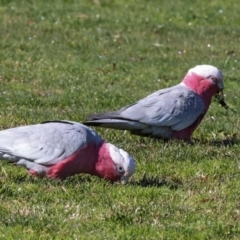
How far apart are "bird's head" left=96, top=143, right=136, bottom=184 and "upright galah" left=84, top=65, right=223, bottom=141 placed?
1325 millimetres

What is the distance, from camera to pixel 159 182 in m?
6.36

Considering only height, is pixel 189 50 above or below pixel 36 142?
below

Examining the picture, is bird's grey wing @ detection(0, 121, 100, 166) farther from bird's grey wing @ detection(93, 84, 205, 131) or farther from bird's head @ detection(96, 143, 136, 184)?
bird's grey wing @ detection(93, 84, 205, 131)

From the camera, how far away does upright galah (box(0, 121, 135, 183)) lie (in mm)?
6047

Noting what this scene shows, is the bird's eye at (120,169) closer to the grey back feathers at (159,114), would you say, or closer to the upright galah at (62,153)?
the upright galah at (62,153)

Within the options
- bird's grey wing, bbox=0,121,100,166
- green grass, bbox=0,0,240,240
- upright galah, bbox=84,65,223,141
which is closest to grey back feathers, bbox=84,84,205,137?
upright galah, bbox=84,65,223,141

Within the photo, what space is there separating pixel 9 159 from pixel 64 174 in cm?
44

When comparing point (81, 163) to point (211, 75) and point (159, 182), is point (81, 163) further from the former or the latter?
point (211, 75)

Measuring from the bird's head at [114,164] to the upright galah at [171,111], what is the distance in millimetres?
1325

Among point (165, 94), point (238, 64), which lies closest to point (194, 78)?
point (165, 94)

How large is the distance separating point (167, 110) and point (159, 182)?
147cm

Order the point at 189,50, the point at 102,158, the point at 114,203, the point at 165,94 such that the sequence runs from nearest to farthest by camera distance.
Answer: the point at 114,203
the point at 102,158
the point at 165,94
the point at 189,50

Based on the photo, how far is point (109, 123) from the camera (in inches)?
293

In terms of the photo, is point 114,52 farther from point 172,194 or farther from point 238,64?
point 172,194
